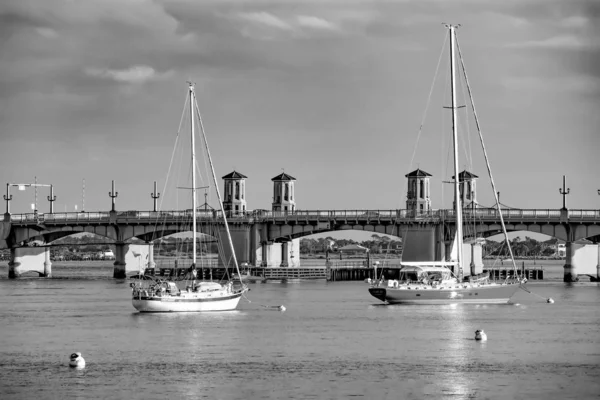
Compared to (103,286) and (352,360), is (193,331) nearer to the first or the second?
(352,360)

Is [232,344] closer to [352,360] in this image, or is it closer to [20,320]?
[352,360]

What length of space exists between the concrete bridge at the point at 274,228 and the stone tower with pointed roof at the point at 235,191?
282 cm

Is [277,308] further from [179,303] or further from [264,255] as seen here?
[264,255]

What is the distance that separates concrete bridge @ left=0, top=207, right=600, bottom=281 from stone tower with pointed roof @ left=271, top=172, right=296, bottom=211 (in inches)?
71.9

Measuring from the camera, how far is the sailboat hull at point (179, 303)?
7881cm

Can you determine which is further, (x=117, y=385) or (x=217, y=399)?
(x=117, y=385)

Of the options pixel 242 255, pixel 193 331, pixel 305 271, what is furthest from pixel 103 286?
pixel 193 331

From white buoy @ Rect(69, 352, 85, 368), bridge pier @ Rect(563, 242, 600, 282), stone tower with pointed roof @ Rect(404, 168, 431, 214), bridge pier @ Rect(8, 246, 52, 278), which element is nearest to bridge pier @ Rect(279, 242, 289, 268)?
stone tower with pointed roof @ Rect(404, 168, 431, 214)

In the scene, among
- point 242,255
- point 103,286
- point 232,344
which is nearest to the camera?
point 232,344

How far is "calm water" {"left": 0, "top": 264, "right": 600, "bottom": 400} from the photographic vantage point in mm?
47500

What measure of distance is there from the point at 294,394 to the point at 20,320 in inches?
1483

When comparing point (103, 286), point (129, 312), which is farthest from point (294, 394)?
point (103, 286)

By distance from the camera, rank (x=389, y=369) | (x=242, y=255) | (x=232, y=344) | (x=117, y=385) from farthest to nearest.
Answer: (x=242, y=255)
(x=232, y=344)
(x=389, y=369)
(x=117, y=385)

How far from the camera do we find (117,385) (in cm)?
4844
